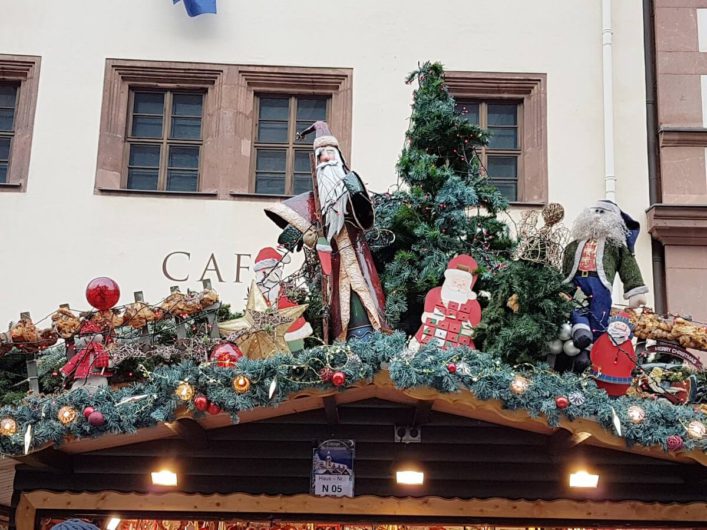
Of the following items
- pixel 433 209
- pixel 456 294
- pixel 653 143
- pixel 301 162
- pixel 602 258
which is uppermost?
pixel 653 143

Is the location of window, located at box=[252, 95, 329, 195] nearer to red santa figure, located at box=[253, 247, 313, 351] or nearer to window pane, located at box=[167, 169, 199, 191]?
window pane, located at box=[167, 169, 199, 191]

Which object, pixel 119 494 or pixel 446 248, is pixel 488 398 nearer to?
pixel 446 248

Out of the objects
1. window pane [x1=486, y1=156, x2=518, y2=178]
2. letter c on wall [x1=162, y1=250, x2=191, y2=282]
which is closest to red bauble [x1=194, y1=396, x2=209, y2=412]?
letter c on wall [x1=162, y1=250, x2=191, y2=282]

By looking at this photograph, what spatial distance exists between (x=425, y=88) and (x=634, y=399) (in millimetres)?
3951

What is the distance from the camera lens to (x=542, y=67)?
14.0 meters

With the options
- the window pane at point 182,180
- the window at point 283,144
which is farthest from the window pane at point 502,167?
the window pane at point 182,180

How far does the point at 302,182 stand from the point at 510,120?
2763mm

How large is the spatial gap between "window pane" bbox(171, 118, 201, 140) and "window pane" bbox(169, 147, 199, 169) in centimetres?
18

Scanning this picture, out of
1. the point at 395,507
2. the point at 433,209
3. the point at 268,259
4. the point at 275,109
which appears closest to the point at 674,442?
the point at 395,507

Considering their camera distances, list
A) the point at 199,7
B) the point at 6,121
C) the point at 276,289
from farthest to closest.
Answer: the point at 6,121 → the point at 199,7 → the point at 276,289

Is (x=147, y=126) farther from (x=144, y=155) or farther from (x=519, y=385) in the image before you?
(x=519, y=385)

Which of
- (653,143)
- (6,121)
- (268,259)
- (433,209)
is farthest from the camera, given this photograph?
(6,121)

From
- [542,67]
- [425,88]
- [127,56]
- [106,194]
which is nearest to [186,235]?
[106,194]

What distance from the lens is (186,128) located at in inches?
557
